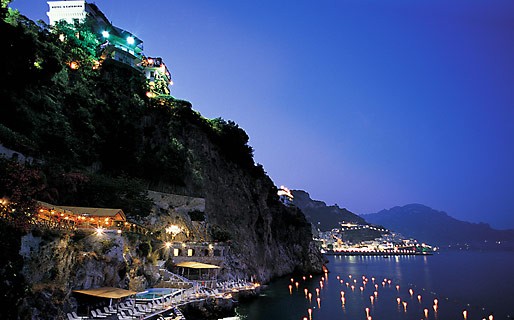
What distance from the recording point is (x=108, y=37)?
57969 mm

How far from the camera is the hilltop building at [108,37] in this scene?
5288 cm

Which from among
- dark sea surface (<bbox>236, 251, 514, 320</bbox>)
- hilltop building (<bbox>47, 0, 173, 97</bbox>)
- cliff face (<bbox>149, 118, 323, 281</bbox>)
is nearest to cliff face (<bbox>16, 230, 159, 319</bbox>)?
dark sea surface (<bbox>236, 251, 514, 320</bbox>)

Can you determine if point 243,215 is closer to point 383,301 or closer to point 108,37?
point 383,301

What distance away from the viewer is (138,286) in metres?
26.7

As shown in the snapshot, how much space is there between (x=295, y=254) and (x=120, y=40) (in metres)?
51.0

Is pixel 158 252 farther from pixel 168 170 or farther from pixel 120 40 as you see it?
pixel 120 40

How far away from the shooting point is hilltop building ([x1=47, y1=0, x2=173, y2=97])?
52875 millimetres

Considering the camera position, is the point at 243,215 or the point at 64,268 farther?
the point at 243,215

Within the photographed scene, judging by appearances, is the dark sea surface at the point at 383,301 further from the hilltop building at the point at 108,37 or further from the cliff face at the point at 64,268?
the hilltop building at the point at 108,37

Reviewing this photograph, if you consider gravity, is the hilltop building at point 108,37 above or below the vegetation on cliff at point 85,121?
above

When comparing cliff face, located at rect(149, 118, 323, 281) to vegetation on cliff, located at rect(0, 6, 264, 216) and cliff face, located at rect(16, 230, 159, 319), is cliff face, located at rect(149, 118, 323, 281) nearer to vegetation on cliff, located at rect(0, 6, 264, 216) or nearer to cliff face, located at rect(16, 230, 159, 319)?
vegetation on cliff, located at rect(0, 6, 264, 216)

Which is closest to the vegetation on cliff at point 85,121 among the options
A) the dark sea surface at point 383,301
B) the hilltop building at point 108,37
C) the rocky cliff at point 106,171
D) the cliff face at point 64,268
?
the rocky cliff at point 106,171

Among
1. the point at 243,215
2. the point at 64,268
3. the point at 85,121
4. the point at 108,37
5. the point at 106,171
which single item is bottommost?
the point at 64,268

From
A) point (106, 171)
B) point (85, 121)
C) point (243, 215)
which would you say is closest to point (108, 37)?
point (85, 121)
